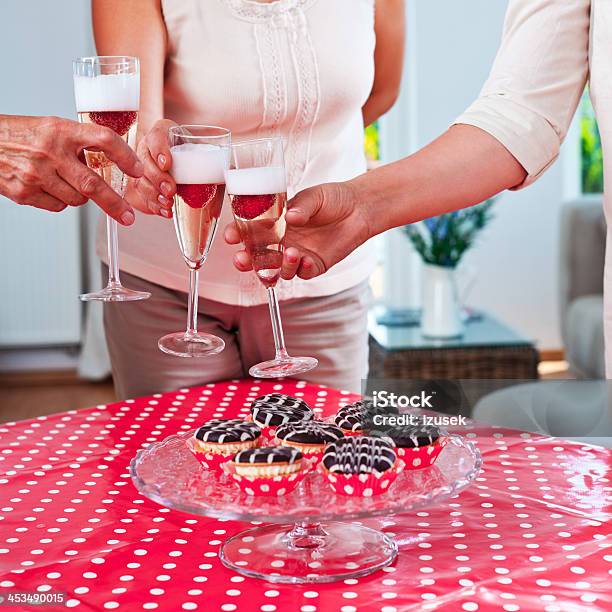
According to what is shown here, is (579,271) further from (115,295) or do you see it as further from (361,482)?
(361,482)

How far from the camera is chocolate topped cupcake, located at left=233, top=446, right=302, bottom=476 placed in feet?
3.13

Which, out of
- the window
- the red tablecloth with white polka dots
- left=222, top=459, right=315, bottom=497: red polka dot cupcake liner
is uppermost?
the window

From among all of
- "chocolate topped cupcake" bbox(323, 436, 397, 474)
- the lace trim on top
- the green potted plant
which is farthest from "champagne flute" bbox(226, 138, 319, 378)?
the green potted plant

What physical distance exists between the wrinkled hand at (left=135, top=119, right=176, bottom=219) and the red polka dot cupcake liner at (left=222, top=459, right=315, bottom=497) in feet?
1.44

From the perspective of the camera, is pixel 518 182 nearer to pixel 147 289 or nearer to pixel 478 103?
pixel 478 103

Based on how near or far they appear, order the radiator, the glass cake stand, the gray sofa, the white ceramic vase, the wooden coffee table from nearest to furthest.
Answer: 1. the glass cake stand
2. the wooden coffee table
3. the white ceramic vase
4. the gray sofa
5. the radiator

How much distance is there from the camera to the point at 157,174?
128cm

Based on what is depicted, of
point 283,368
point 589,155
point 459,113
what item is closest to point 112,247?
point 283,368

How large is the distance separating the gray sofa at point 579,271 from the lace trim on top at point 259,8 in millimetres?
2788

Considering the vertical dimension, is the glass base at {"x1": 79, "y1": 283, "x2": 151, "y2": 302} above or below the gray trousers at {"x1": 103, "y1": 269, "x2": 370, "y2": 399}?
above

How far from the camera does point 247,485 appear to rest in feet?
3.18

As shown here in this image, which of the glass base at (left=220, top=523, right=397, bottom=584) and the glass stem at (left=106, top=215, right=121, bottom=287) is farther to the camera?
the glass stem at (left=106, top=215, right=121, bottom=287)

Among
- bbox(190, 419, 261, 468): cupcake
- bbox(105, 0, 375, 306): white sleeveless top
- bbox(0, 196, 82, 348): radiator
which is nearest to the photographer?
bbox(190, 419, 261, 468): cupcake

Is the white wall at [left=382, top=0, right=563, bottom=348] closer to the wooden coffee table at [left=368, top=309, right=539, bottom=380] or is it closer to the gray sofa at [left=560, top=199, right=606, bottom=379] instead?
the gray sofa at [left=560, top=199, right=606, bottom=379]
